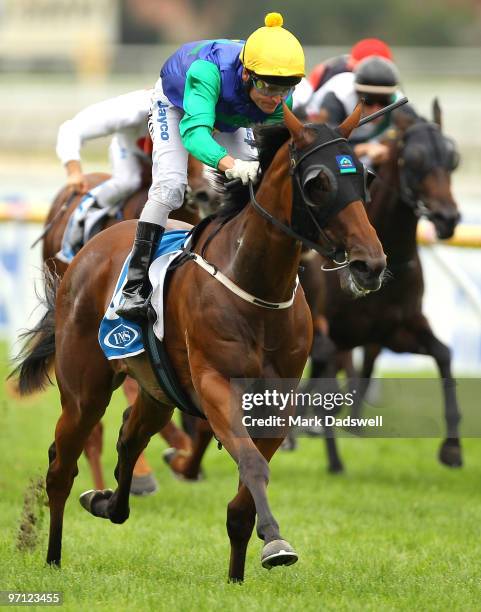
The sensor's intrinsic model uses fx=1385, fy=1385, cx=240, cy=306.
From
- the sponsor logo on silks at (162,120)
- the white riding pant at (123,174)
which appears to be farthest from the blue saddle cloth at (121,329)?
the white riding pant at (123,174)

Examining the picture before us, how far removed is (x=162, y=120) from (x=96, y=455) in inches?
90.3

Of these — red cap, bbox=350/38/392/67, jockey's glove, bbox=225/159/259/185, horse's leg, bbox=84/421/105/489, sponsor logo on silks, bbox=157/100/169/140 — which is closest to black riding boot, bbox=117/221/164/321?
sponsor logo on silks, bbox=157/100/169/140

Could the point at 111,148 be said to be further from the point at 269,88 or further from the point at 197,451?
the point at 269,88

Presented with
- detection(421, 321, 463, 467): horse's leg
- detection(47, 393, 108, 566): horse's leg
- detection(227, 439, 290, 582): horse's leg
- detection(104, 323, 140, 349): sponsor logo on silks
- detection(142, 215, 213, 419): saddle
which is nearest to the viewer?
detection(227, 439, 290, 582): horse's leg

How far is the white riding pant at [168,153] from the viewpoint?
557 centimetres

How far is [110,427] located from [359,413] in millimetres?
2383

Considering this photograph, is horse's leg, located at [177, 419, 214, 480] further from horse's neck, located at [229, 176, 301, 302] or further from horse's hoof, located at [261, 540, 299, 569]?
horse's hoof, located at [261, 540, 299, 569]

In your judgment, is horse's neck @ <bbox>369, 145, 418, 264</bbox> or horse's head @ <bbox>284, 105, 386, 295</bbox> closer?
horse's head @ <bbox>284, 105, 386, 295</bbox>

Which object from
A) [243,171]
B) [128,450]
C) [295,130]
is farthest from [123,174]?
[295,130]

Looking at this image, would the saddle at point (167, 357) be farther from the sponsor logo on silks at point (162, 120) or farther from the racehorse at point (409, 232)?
the racehorse at point (409, 232)

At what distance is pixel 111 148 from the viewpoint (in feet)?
25.9

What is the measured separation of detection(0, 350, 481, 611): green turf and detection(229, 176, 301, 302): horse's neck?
42.8 inches

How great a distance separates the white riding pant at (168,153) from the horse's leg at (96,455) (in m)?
2.04

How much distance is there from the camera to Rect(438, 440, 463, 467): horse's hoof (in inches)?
315
